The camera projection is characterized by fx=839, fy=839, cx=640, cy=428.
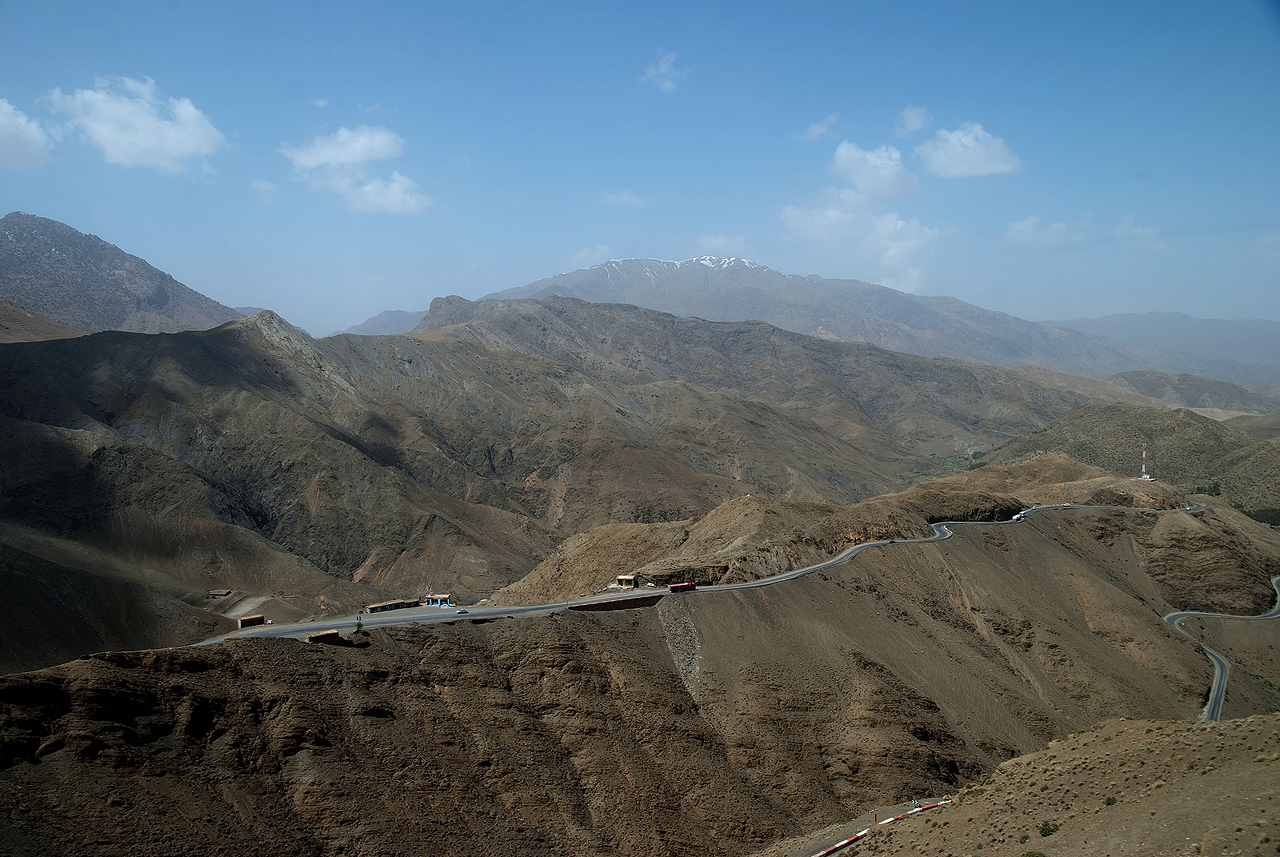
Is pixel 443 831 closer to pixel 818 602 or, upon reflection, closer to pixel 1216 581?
pixel 818 602

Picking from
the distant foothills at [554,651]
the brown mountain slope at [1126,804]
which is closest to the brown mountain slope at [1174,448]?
the distant foothills at [554,651]

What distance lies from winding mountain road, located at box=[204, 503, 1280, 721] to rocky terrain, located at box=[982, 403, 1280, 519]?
66.1 metres

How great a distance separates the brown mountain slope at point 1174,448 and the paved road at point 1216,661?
5891 cm

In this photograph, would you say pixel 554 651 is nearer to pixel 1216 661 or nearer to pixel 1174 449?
pixel 1216 661

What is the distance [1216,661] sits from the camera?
5491 centimetres

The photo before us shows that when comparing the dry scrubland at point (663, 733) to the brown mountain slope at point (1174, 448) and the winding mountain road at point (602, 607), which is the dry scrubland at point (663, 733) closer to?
the winding mountain road at point (602, 607)

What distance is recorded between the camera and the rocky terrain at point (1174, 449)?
117875mm

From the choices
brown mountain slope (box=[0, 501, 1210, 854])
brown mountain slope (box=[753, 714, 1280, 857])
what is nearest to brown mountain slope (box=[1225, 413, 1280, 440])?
brown mountain slope (box=[0, 501, 1210, 854])

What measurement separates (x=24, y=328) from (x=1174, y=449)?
189 metres

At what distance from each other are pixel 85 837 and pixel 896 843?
70.1 ft

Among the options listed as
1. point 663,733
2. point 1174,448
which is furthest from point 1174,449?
point 663,733

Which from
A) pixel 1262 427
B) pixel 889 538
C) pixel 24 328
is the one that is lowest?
pixel 1262 427

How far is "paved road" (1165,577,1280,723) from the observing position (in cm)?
4707

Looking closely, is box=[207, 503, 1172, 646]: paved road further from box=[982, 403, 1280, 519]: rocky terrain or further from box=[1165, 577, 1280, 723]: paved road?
box=[982, 403, 1280, 519]: rocky terrain
